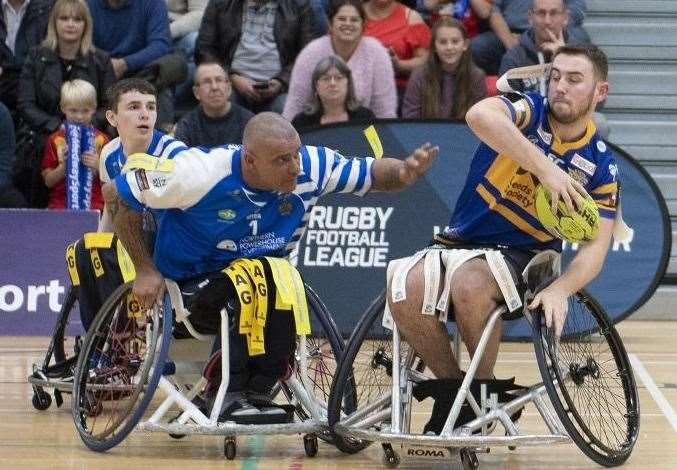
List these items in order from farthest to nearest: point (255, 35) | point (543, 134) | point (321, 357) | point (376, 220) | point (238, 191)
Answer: point (255, 35) → point (376, 220) → point (321, 357) → point (238, 191) → point (543, 134)

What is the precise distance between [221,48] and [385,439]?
5.69 metres

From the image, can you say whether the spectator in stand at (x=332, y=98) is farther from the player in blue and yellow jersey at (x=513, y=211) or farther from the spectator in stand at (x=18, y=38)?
the player in blue and yellow jersey at (x=513, y=211)

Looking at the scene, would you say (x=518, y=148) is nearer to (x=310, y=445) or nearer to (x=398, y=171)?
(x=398, y=171)

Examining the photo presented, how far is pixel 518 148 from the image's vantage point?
5117mm

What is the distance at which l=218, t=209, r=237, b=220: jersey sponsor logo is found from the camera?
5.54m

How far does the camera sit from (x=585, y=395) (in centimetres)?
606

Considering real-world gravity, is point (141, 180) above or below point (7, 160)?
above

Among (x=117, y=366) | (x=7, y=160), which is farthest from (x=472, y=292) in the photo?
(x=7, y=160)

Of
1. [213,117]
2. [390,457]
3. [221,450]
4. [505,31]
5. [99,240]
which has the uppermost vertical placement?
[505,31]

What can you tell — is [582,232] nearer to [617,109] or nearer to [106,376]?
[106,376]

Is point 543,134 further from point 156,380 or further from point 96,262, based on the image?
point 96,262

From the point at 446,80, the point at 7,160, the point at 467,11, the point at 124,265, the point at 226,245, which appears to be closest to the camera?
the point at 226,245

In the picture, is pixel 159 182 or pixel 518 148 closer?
pixel 518 148

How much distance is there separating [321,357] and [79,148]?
3550 millimetres
